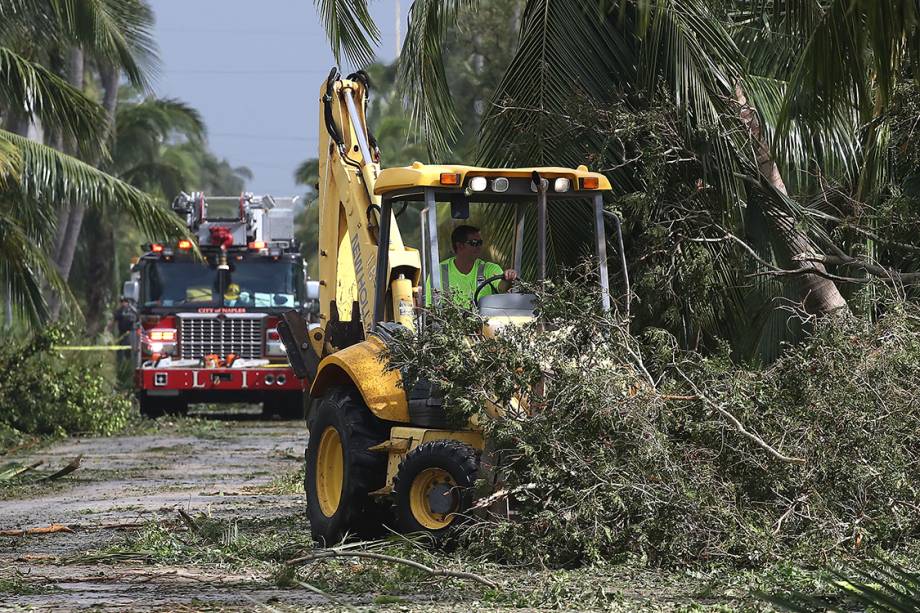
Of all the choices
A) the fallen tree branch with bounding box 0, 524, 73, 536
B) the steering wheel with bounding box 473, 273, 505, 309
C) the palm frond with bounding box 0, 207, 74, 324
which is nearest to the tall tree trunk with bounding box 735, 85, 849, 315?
the steering wheel with bounding box 473, 273, 505, 309

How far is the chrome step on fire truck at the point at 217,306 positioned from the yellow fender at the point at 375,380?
46.0 feet

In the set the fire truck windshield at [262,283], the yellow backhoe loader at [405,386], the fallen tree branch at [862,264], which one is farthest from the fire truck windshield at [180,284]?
the yellow backhoe loader at [405,386]

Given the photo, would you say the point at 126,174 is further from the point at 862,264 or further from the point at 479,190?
the point at 479,190

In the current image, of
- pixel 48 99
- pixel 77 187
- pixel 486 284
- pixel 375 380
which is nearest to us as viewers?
pixel 375 380

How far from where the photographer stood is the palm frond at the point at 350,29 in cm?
1343

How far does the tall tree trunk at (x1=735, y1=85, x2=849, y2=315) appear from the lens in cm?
1345

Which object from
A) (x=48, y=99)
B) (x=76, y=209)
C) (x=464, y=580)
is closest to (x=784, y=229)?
(x=464, y=580)

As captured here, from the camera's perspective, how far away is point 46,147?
1959 cm

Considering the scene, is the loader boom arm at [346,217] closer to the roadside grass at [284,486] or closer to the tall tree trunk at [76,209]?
the roadside grass at [284,486]

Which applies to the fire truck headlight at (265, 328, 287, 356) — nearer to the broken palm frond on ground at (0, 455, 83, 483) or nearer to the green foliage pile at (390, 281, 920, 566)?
the broken palm frond on ground at (0, 455, 83, 483)

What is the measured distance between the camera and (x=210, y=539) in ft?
32.2

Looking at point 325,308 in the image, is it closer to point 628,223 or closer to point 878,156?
point 628,223

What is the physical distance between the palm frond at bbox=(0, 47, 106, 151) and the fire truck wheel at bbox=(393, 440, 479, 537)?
11256mm

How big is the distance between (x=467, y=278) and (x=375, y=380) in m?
0.92
